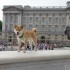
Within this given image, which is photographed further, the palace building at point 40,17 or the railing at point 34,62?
the palace building at point 40,17

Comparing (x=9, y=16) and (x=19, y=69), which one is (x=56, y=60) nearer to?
(x=19, y=69)

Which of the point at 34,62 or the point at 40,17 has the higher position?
the point at 40,17

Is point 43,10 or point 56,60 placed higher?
point 43,10

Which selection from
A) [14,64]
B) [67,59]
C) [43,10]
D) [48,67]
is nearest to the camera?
[14,64]

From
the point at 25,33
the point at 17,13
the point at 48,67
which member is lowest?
the point at 48,67

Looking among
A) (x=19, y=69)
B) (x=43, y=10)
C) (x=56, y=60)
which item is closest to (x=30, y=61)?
(x=19, y=69)

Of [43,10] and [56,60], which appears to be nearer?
[56,60]

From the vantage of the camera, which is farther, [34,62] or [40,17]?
[40,17]

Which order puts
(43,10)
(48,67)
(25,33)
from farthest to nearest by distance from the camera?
1. (43,10)
2. (25,33)
3. (48,67)

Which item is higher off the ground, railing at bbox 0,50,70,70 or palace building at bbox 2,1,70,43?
palace building at bbox 2,1,70,43

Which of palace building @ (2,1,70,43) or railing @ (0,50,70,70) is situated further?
palace building @ (2,1,70,43)

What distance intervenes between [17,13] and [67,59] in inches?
3791

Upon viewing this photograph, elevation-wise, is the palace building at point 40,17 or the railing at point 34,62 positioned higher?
the palace building at point 40,17

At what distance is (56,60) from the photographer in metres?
4.04
